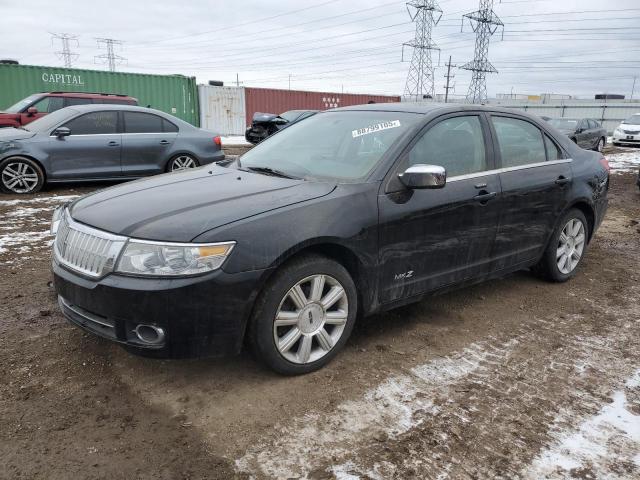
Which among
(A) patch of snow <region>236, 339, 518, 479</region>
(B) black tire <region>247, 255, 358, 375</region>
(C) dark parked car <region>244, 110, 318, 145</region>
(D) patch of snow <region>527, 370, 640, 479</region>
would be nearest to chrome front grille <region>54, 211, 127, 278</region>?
(B) black tire <region>247, 255, 358, 375</region>

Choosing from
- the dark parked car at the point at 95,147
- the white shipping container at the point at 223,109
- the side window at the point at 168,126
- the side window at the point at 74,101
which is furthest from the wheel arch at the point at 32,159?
the white shipping container at the point at 223,109

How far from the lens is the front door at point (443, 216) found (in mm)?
3279

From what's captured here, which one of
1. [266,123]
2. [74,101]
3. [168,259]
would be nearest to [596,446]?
[168,259]

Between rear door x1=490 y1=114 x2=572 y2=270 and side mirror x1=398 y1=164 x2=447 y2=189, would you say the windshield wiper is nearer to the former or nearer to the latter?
side mirror x1=398 y1=164 x2=447 y2=189

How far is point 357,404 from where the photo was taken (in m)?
2.78

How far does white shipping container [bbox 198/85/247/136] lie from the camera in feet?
83.8

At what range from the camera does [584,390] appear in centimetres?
296

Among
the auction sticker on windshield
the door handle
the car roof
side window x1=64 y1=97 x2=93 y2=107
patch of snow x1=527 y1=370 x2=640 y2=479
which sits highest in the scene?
side window x1=64 y1=97 x2=93 y2=107

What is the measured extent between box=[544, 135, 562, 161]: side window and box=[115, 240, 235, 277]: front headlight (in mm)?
3273

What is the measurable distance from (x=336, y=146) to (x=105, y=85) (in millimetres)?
20206

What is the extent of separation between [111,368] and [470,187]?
8.64ft

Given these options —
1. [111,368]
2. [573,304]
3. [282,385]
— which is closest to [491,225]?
[573,304]

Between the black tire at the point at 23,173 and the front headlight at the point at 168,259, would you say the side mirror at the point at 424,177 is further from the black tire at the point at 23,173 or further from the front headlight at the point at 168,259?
the black tire at the point at 23,173

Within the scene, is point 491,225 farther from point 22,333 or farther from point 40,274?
point 40,274
